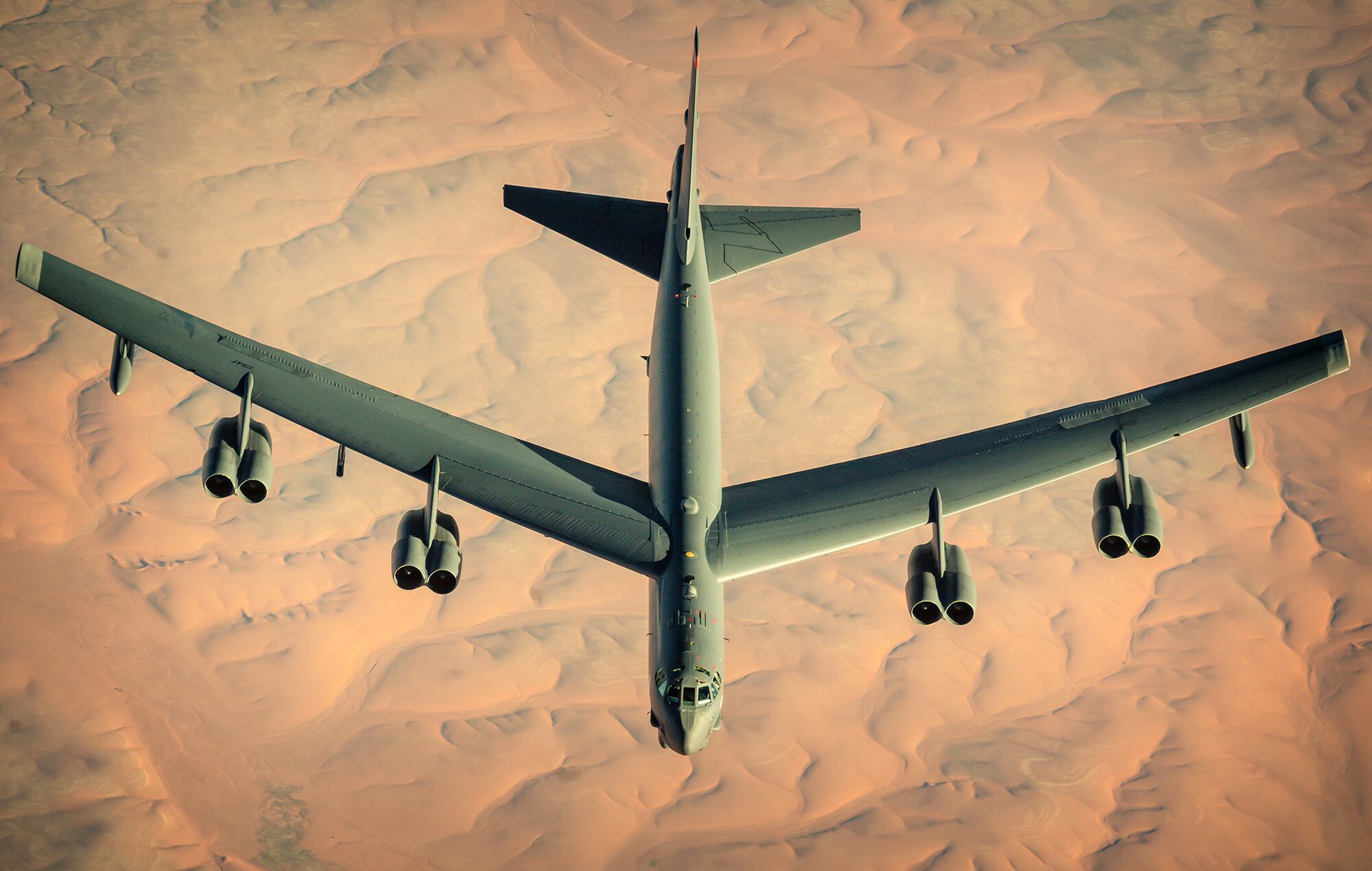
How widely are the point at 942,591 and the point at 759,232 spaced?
515 inches

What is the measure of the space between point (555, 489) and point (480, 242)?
22123 millimetres

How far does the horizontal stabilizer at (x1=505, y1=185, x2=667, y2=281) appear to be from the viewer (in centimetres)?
3628

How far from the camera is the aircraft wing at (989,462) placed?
3177 cm

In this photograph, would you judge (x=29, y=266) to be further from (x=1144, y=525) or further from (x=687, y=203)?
(x=1144, y=525)

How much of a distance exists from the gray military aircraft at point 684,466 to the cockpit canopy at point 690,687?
25.2 inches

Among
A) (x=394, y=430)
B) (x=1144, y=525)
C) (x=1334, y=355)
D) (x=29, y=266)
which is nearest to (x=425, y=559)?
(x=394, y=430)

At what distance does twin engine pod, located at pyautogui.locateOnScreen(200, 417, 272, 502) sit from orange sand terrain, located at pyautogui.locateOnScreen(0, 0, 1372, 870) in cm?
946

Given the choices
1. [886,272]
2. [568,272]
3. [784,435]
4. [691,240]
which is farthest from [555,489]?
[886,272]

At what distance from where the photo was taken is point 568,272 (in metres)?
50.4

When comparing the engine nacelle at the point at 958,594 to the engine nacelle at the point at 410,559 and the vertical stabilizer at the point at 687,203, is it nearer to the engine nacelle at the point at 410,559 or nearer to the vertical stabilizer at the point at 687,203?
the vertical stabilizer at the point at 687,203

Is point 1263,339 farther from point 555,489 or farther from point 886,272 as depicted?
point 555,489

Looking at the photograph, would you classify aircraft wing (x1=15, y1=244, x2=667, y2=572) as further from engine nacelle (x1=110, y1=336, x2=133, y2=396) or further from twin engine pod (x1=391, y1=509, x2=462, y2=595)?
twin engine pod (x1=391, y1=509, x2=462, y2=595)

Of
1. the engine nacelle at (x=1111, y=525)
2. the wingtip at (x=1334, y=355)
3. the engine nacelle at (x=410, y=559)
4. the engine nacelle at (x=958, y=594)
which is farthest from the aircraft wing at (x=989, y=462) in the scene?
the engine nacelle at (x=410, y=559)

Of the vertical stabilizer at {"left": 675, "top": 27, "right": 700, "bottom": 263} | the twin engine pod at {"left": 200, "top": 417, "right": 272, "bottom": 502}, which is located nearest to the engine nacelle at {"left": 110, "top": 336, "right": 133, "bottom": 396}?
the twin engine pod at {"left": 200, "top": 417, "right": 272, "bottom": 502}
